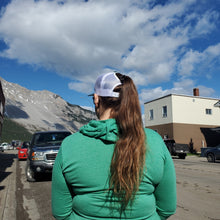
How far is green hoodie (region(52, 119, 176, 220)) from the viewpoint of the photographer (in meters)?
1.44

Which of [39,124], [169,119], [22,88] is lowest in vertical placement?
[169,119]

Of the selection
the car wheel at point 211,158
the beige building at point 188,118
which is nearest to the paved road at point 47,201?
the car wheel at point 211,158

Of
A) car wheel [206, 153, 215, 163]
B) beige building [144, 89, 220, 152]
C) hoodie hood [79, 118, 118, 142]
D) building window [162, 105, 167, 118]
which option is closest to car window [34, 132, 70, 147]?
hoodie hood [79, 118, 118, 142]

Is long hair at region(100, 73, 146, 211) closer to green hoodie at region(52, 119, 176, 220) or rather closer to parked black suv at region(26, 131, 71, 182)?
green hoodie at region(52, 119, 176, 220)

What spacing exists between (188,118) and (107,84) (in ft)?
112

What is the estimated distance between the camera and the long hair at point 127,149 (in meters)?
1.44

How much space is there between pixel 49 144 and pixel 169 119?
26150 millimetres

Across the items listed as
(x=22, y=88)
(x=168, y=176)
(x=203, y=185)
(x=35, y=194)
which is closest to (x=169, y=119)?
(x=203, y=185)

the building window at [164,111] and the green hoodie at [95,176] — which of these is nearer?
the green hoodie at [95,176]

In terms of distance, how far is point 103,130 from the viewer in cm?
148

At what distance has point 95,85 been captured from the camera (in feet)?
5.67

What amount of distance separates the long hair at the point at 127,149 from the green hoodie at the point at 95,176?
0.04 meters

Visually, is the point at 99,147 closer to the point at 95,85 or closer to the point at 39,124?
the point at 95,85

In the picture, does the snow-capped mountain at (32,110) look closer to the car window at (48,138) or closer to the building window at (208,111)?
the building window at (208,111)
